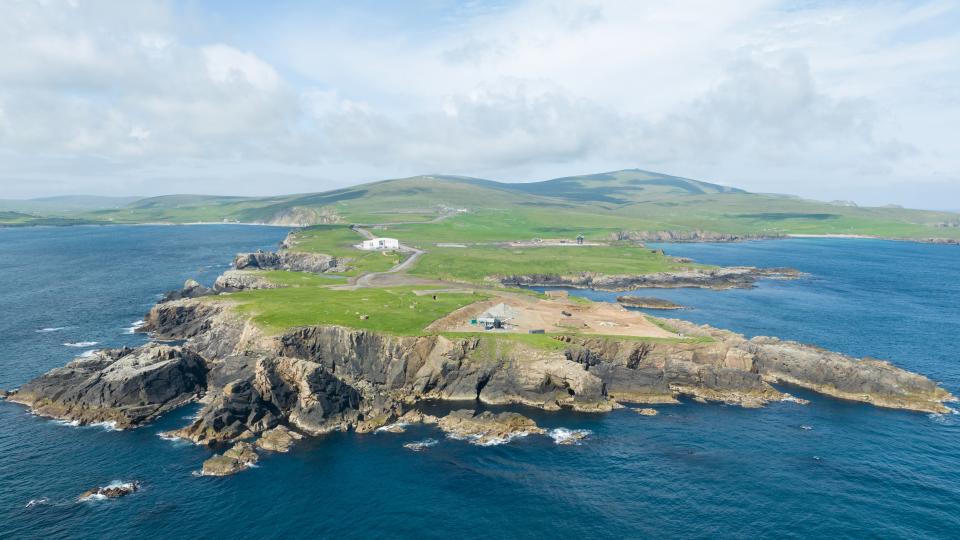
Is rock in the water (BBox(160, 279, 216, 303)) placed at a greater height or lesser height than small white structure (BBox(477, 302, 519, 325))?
lesser

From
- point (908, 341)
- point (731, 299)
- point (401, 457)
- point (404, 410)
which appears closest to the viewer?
point (401, 457)

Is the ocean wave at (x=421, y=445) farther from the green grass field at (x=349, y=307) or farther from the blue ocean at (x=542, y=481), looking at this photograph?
the green grass field at (x=349, y=307)

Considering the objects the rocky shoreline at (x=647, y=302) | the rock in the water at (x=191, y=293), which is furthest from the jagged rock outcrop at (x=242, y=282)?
the rocky shoreline at (x=647, y=302)

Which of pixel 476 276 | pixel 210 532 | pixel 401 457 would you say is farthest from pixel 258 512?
pixel 476 276

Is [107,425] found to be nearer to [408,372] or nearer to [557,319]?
[408,372]

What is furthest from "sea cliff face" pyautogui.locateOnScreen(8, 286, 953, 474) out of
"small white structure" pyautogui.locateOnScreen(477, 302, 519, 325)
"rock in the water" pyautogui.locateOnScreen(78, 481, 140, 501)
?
"rock in the water" pyautogui.locateOnScreen(78, 481, 140, 501)

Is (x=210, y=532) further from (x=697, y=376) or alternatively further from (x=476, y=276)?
(x=476, y=276)

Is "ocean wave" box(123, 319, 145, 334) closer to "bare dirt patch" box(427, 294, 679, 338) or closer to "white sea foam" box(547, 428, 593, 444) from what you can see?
"bare dirt patch" box(427, 294, 679, 338)
